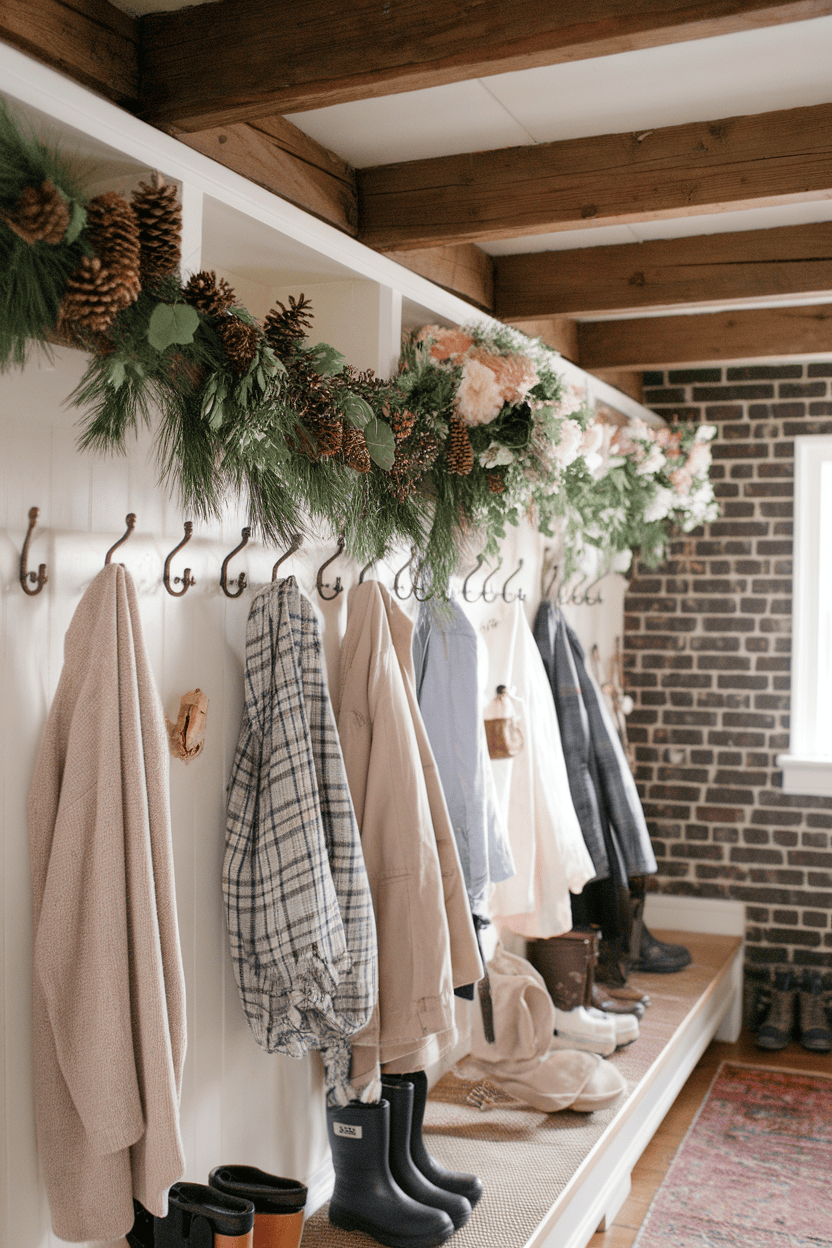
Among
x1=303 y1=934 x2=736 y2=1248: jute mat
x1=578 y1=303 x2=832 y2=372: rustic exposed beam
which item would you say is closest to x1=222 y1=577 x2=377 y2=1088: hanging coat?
x1=303 y1=934 x2=736 y2=1248: jute mat

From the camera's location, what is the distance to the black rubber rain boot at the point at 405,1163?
85.7 inches

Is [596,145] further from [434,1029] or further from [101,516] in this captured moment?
[434,1029]

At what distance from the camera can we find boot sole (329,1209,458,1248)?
2.06 m

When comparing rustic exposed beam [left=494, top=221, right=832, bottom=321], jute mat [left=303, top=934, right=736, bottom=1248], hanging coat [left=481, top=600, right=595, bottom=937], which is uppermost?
rustic exposed beam [left=494, top=221, right=832, bottom=321]

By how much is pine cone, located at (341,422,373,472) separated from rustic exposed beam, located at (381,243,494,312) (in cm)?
82

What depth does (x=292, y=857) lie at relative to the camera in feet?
6.06

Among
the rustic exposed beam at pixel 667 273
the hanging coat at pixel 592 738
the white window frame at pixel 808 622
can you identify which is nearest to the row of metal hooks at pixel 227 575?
the hanging coat at pixel 592 738

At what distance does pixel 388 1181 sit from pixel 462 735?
939 mm

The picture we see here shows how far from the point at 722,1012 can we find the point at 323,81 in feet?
11.5

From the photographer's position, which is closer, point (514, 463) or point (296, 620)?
point (296, 620)

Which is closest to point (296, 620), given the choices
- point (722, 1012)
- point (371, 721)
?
point (371, 721)

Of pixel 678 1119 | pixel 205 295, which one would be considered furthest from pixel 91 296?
pixel 678 1119

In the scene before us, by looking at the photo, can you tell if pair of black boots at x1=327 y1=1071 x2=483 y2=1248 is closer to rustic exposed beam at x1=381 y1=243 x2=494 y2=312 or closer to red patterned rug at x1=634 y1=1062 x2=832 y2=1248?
red patterned rug at x1=634 y1=1062 x2=832 y2=1248

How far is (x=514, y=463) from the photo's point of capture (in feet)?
7.98
